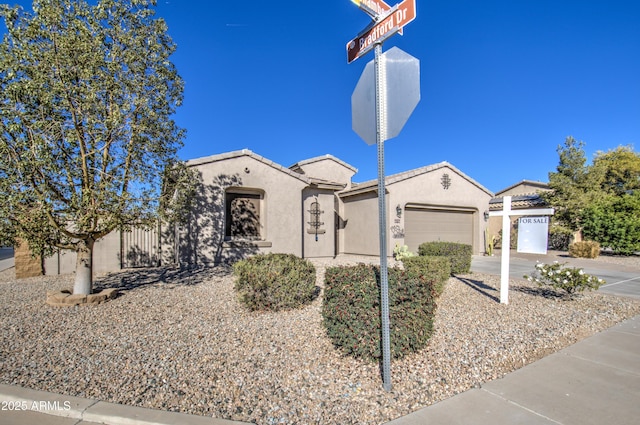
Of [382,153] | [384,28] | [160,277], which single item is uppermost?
[384,28]

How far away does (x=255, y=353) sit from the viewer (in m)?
3.79

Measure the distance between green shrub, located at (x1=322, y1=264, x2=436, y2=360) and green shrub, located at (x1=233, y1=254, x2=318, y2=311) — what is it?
161 centimetres

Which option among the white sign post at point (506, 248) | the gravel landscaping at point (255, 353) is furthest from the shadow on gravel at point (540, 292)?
the white sign post at point (506, 248)

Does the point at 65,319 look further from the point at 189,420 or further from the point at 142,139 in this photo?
the point at 189,420

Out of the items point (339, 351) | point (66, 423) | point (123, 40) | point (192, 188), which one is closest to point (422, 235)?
point (192, 188)

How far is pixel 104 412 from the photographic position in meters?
2.59

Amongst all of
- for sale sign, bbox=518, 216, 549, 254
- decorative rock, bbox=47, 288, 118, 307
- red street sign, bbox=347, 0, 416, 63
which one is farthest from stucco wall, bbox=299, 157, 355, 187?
red street sign, bbox=347, 0, 416, 63

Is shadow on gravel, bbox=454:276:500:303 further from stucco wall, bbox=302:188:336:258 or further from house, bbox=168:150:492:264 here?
stucco wall, bbox=302:188:336:258

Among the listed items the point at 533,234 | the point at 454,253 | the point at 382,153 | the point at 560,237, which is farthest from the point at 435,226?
the point at 382,153

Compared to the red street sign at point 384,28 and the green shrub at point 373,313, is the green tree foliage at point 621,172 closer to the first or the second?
the green shrub at point 373,313

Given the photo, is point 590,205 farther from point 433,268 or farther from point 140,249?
point 140,249

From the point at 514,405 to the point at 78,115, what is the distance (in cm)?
780

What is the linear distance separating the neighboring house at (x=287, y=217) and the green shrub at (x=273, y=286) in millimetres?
4329

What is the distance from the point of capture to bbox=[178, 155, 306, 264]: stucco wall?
10398mm
